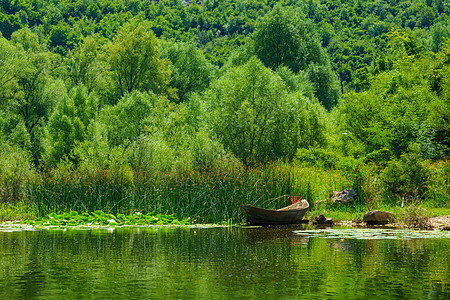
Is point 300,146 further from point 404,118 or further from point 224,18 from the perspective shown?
point 224,18

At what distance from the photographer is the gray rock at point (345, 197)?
29.0m

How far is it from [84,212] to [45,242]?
833 centimetres

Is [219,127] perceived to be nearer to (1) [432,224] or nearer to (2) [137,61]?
(1) [432,224]

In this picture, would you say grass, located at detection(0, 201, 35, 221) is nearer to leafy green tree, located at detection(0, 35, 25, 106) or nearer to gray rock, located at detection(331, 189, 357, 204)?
gray rock, located at detection(331, 189, 357, 204)

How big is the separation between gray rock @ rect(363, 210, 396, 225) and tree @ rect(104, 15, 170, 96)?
47705 mm

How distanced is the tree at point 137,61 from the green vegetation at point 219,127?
159 mm

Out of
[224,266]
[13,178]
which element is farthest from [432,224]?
[13,178]

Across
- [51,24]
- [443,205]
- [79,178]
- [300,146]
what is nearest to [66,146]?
[300,146]

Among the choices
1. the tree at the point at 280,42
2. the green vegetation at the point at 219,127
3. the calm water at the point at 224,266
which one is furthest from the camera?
the tree at the point at 280,42

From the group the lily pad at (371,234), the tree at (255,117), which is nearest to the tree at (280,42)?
the tree at (255,117)

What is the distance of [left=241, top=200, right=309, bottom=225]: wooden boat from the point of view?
2491 cm

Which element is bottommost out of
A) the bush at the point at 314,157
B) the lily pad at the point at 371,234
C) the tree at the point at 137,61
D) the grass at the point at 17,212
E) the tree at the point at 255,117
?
the lily pad at the point at 371,234

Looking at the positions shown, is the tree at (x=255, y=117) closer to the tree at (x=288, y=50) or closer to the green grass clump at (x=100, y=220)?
the green grass clump at (x=100, y=220)

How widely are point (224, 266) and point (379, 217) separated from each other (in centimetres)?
1415
